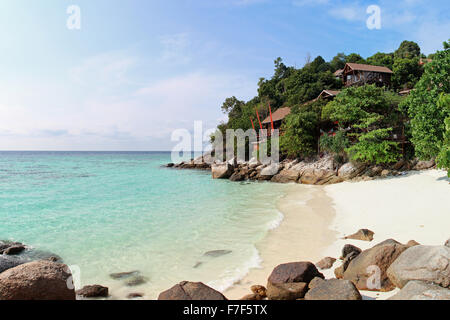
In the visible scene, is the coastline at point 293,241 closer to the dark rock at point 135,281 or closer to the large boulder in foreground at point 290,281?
the large boulder in foreground at point 290,281

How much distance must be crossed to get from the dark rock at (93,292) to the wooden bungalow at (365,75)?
3842 cm

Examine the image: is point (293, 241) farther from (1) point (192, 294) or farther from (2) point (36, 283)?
(2) point (36, 283)

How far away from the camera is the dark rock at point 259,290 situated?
5602mm

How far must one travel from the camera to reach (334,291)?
176 inches

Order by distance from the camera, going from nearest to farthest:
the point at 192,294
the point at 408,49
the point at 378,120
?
1. the point at 192,294
2. the point at 378,120
3. the point at 408,49

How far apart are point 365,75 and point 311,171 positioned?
802 inches

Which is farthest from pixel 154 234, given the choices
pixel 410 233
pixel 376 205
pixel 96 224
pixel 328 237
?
pixel 376 205

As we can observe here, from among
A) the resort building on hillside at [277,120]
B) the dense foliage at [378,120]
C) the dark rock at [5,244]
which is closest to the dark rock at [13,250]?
the dark rock at [5,244]

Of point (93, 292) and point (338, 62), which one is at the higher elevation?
point (338, 62)

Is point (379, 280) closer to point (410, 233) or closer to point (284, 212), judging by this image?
point (410, 233)

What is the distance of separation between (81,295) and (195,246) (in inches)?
155

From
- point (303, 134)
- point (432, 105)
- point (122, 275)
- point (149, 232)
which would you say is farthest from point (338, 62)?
point (122, 275)

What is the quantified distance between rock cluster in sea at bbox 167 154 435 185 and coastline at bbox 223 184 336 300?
8.45m

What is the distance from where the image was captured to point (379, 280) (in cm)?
524
